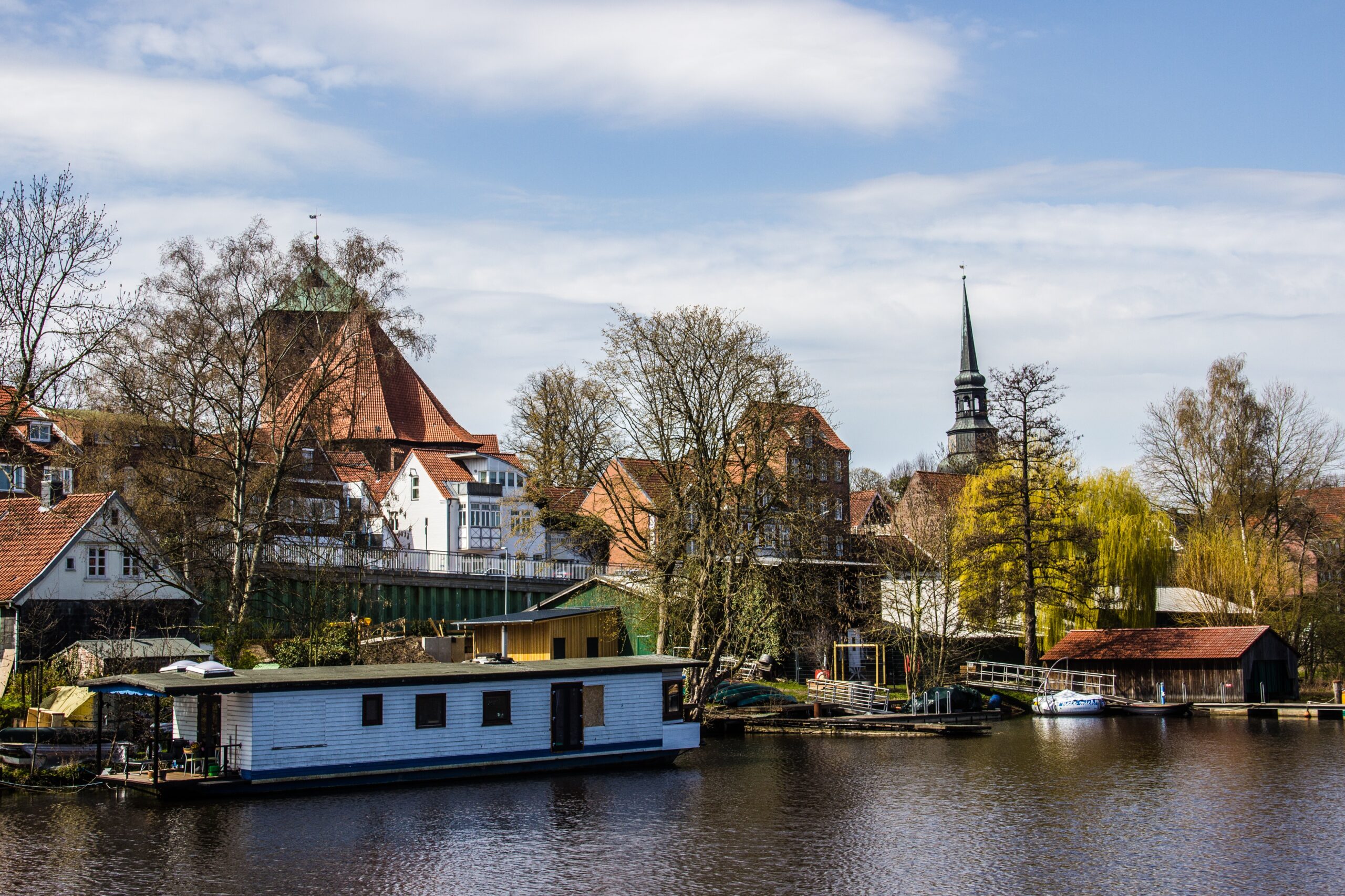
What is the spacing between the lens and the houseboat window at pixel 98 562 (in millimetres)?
47969

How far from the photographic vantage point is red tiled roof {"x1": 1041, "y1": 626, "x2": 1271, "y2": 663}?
57094 millimetres

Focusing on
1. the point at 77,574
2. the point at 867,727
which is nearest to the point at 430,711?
the point at 867,727

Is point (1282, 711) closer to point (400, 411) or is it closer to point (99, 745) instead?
point (99, 745)

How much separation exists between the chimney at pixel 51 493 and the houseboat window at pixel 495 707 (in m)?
21.3

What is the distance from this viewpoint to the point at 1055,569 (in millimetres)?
63438

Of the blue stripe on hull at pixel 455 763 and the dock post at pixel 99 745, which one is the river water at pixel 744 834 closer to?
the blue stripe on hull at pixel 455 763

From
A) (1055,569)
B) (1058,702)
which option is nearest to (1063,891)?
(1058,702)

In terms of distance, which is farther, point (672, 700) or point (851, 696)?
point (851, 696)

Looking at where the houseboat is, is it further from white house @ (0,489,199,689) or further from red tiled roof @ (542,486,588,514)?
red tiled roof @ (542,486,588,514)

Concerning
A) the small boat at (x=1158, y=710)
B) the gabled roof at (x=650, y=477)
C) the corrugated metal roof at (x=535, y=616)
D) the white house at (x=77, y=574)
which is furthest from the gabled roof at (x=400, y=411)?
the small boat at (x=1158, y=710)

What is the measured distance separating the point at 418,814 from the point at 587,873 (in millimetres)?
6926

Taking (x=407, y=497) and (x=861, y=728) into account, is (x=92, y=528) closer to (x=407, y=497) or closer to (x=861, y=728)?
(x=861, y=728)

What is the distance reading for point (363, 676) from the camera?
1267 inches

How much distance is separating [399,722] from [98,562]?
21245 mm
